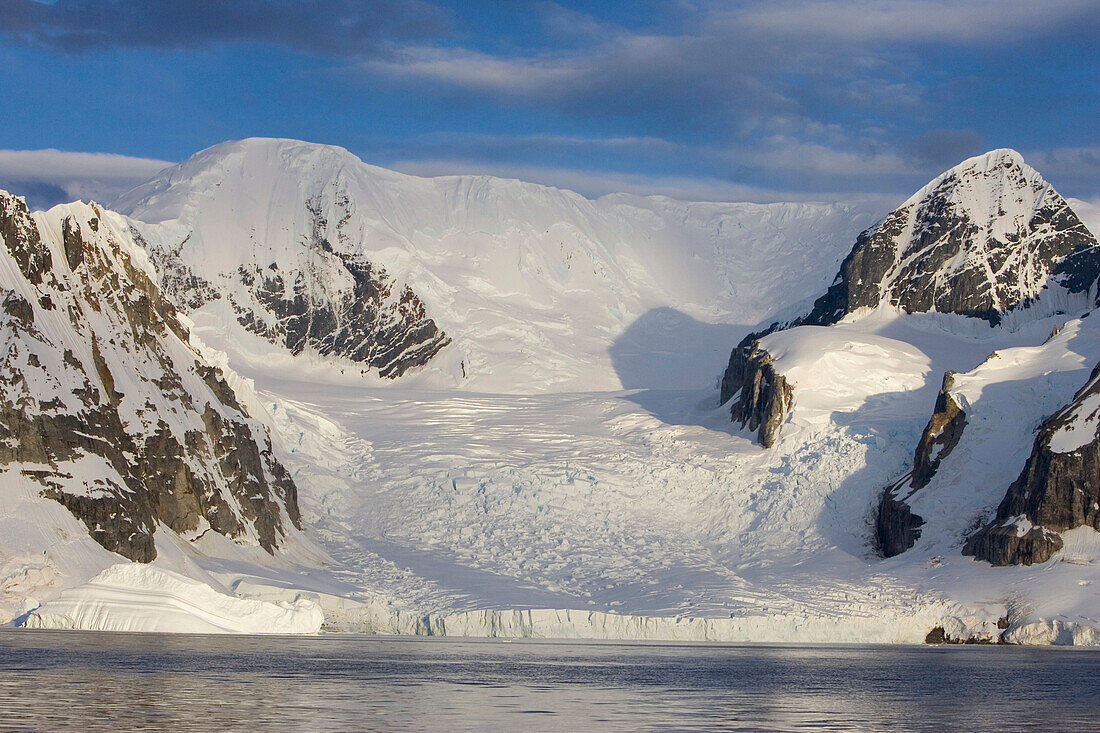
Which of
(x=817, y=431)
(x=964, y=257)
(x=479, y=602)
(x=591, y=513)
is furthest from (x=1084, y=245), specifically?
(x=479, y=602)

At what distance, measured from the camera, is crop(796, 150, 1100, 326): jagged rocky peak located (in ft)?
525

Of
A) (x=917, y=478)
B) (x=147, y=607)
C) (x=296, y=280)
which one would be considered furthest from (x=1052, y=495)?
(x=296, y=280)

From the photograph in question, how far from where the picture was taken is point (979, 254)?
162 meters

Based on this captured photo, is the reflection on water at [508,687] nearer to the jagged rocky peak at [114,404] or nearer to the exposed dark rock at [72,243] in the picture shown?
the jagged rocky peak at [114,404]

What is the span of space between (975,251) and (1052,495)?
66.0 meters

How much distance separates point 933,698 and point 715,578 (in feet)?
156

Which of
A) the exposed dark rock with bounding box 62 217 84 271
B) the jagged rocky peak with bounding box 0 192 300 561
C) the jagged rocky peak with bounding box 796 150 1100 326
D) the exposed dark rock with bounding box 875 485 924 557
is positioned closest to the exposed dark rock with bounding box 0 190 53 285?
the jagged rocky peak with bounding box 0 192 300 561

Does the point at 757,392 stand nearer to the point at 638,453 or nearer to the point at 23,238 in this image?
the point at 638,453

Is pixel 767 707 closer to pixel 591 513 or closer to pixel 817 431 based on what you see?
pixel 591 513

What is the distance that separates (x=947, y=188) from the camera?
550 feet

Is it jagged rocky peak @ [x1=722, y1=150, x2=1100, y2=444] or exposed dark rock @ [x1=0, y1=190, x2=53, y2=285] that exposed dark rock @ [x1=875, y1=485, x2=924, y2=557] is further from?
exposed dark rock @ [x1=0, y1=190, x2=53, y2=285]

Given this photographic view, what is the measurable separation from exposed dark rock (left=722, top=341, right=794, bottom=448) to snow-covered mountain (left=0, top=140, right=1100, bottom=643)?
41cm

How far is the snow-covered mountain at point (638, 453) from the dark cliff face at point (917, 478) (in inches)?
10.0

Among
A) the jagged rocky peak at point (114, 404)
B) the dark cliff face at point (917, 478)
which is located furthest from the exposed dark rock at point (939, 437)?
the jagged rocky peak at point (114, 404)
